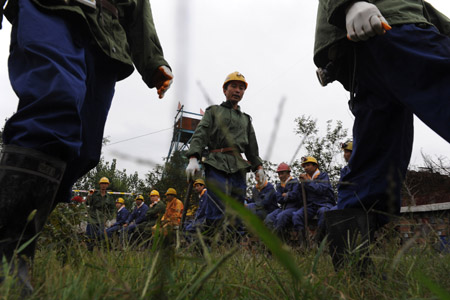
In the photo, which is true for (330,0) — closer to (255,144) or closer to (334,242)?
(334,242)

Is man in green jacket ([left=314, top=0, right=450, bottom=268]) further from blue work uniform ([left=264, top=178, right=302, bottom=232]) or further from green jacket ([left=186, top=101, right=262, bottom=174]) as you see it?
A: blue work uniform ([left=264, top=178, right=302, bottom=232])

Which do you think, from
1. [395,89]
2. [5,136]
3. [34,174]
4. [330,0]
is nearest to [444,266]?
[395,89]

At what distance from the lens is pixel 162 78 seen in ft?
6.38

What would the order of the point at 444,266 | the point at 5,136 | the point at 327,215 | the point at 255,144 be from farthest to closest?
the point at 255,144, the point at 327,215, the point at 444,266, the point at 5,136

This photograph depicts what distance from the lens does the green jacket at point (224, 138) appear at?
3.85 metres

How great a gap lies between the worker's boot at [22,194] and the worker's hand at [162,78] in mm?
919

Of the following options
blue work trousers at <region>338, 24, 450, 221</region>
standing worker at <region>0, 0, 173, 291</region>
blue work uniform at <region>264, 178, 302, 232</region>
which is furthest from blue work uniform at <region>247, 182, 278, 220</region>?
blue work uniform at <region>264, 178, 302, 232</region>

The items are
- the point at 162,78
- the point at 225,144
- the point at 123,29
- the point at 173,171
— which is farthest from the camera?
the point at 225,144

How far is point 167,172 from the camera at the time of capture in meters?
0.47

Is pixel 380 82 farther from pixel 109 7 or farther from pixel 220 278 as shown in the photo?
pixel 109 7

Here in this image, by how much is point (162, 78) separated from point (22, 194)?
42.3 inches

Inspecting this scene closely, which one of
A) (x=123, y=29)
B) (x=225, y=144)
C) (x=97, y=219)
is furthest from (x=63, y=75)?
(x=225, y=144)

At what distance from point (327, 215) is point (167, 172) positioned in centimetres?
140

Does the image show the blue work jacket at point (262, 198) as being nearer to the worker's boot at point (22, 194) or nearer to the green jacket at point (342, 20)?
the worker's boot at point (22, 194)
